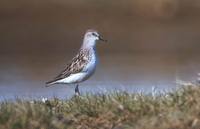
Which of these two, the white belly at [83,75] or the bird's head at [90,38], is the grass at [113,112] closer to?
the white belly at [83,75]

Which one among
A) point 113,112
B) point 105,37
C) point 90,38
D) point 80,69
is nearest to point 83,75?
point 80,69

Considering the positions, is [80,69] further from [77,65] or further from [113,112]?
[113,112]

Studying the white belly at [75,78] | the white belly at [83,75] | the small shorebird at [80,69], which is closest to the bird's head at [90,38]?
the small shorebird at [80,69]

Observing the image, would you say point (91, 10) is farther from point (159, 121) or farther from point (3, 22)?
point (159, 121)

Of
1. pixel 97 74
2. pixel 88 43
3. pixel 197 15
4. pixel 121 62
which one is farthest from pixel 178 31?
pixel 88 43

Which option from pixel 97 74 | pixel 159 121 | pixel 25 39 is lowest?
pixel 159 121

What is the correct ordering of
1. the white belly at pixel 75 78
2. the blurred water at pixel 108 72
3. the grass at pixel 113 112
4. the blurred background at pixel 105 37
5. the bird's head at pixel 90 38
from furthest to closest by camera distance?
1. the blurred background at pixel 105 37
2. the blurred water at pixel 108 72
3. the bird's head at pixel 90 38
4. the white belly at pixel 75 78
5. the grass at pixel 113 112

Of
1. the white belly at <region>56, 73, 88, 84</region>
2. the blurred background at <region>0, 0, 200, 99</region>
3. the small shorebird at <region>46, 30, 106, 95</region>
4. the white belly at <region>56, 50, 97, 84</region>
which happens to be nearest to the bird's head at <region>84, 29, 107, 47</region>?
the small shorebird at <region>46, 30, 106, 95</region>

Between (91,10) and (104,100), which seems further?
(91,10)

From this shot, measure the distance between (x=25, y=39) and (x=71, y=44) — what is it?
179 centimetres

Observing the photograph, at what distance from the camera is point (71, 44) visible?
2231cm

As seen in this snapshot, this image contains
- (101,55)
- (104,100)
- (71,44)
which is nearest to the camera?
(104,100)

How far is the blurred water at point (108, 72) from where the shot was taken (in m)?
13.9

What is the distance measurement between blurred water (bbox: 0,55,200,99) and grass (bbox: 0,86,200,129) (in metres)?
3.11
